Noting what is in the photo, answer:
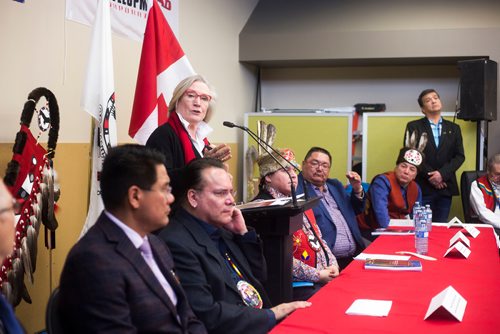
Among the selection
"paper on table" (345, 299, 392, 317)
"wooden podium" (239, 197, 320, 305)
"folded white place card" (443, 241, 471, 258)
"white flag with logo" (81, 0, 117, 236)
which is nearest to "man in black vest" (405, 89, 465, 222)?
"folded white place card" (443, 241, 471, 258)

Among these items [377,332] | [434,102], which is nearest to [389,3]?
[434,102]

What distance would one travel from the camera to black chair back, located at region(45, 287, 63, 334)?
1672 mm

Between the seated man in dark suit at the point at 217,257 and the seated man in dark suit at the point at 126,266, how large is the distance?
0.82ft

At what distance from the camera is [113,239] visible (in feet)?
5.74

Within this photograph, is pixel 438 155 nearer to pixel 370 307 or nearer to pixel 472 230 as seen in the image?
pixel 472 230

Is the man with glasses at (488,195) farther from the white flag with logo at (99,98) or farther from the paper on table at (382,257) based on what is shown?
the white flag with logo at (99,98)

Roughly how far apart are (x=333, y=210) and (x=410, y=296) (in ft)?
6.43

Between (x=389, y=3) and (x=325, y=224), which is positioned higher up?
(x=389, y=3)

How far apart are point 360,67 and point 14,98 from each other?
490cm

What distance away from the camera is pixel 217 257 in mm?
2396

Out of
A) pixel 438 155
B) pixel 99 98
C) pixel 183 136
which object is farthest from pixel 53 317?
pixel 438 155

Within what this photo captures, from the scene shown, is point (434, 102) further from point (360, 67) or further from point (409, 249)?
point (409, 249)

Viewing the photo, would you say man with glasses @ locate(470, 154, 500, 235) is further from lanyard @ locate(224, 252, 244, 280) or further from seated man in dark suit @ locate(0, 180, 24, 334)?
seated man in dark suit @ locate(0, 180, 24, 334)

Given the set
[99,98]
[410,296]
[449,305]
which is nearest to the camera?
[449,305]
